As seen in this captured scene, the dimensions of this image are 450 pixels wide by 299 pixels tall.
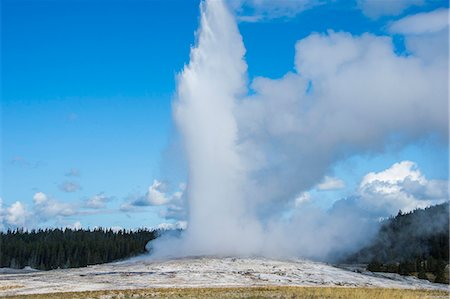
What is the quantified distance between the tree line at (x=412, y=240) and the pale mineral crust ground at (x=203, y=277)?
31051 mm

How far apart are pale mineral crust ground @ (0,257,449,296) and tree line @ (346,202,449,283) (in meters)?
31.1

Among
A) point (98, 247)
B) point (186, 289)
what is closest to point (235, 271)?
point (186, 289)

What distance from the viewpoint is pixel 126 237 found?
515ft

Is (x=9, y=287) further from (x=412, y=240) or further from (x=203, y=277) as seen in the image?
(x=412, y=240)

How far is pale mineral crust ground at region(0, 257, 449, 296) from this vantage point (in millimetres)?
49162

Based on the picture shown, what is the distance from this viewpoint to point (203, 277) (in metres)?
56.2

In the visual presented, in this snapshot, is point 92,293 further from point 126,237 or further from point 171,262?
point 126,237

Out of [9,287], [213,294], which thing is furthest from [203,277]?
[9,287]

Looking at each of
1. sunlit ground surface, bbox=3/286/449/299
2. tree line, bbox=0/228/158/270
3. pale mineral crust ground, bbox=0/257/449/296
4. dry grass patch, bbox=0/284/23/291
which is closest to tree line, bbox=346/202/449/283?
pale mineral crust ground, bbox=0/257/449/296

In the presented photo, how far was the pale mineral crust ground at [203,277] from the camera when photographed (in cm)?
4916

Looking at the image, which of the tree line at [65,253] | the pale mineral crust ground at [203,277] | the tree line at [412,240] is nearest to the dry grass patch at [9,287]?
the pale mineral crust ground at [203,277]

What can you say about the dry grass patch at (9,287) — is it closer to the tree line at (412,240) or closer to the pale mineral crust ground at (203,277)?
the pale mineral crust ground at (203,277)

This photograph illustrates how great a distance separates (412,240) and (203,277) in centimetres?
6320

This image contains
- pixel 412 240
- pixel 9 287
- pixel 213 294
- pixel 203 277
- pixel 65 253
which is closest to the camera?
pixel 213 294
